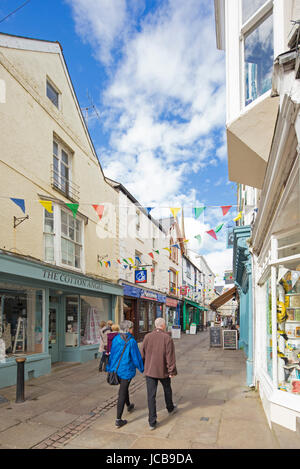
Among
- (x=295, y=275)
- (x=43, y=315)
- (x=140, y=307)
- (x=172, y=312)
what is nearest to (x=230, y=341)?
(x=140, y=307)

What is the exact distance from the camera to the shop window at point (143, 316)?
64.5 ft

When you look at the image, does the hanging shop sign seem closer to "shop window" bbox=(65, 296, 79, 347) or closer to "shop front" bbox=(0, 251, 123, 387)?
"shop front" bbox=(0, 251, 123, 387)

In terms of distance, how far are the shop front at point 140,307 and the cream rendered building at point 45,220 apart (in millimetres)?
3208

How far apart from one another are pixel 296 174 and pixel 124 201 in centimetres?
1438

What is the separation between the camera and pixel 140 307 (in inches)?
771

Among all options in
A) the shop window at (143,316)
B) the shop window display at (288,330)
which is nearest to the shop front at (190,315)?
the shop window at (143,316)

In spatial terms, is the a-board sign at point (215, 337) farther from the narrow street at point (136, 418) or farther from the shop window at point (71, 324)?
the narrow street at point (136, 418)

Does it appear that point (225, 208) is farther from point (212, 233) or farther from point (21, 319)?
point (21, 319)

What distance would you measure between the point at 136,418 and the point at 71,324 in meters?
6.74

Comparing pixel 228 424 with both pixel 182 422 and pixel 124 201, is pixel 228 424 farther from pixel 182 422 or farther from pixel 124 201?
pixel 124 201

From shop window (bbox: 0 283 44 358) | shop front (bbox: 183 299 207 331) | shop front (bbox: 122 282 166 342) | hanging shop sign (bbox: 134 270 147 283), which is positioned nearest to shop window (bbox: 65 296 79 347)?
shop window (bbox: 0 283 44 358)

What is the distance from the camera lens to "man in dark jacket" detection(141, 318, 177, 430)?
5207mm
